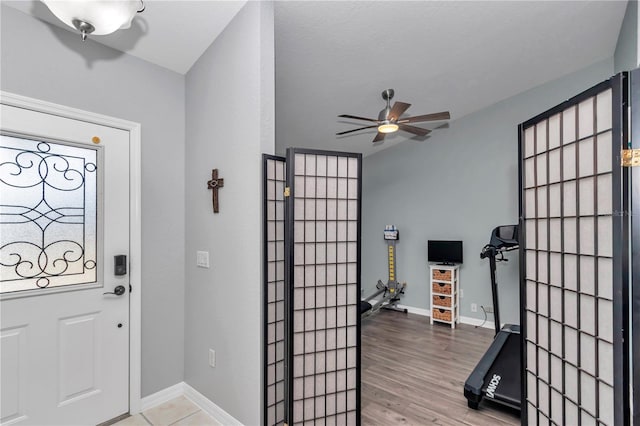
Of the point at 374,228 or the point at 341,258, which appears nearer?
the point at 341,258

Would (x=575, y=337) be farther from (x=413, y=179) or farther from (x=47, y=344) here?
(x=413, y=179)

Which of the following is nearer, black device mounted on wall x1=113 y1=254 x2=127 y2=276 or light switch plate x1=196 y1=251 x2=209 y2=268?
black device mounted on wall x1=113 y1=254 x2=127 y2=276

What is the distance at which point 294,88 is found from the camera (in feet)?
10.3

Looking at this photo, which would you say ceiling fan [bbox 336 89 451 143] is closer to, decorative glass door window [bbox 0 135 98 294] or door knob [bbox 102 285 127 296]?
decorative glass door window [bbox 0 135 98 294]

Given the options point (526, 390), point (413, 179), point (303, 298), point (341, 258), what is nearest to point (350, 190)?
point (341, 258)

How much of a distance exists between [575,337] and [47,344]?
289 cm

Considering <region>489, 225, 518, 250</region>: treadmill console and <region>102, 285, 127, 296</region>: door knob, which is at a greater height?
<region>489, 225, 518, 250</region>: treadmill console

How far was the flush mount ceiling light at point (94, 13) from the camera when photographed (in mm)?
1372

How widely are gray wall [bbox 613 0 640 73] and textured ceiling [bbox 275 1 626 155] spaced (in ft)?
0.28

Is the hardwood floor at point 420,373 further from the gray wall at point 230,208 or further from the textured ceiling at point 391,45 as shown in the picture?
the textured ceiling at point 391,45

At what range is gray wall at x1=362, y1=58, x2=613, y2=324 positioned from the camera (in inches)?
155

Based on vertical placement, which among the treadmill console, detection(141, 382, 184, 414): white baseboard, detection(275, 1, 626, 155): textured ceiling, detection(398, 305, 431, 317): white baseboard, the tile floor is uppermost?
detection(275, 1, 626, 155): textured ceiling

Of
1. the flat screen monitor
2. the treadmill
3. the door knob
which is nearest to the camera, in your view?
the door knob

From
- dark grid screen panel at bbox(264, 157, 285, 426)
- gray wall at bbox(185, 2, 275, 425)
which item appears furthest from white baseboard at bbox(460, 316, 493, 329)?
gray wall at bbox(185, 2, 275, 425)
